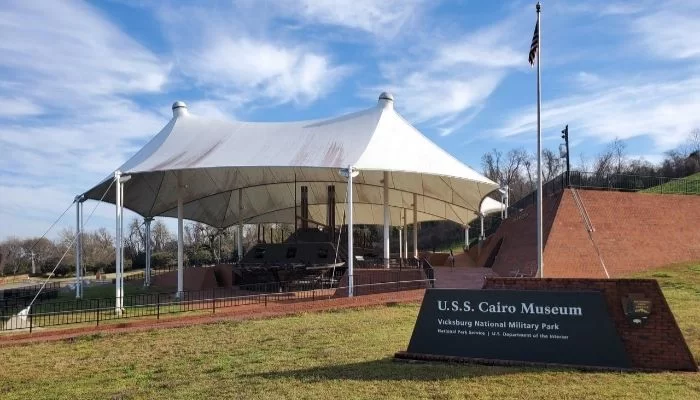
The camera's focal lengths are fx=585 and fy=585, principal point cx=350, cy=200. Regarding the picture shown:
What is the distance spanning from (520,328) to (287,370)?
11.2 ft

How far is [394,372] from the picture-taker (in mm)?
7973

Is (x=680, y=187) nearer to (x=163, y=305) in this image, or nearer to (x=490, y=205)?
(x=490, y=205)

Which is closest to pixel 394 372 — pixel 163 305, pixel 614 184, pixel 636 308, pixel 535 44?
pixel 636 308

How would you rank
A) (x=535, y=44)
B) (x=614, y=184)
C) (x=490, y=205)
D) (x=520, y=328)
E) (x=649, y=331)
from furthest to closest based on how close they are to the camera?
(x=490, y=205) → (x=614, y=184) → (x=535, y=44) → (x=520, y=328) → (x=649, y=331)

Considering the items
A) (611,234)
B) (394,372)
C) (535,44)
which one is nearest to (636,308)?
(394,372)

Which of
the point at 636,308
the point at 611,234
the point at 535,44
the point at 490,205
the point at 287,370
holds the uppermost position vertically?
the point at 535,44

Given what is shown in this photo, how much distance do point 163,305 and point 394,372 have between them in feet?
43.3

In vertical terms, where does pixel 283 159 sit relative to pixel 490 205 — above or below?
above

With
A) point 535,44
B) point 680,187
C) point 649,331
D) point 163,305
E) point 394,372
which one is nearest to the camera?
point 649,331

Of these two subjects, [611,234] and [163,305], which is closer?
[163,305]

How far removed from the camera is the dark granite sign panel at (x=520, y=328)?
7.68 meters

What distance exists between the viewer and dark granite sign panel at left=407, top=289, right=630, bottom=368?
7680 millimetres

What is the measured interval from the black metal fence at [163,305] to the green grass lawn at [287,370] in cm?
318

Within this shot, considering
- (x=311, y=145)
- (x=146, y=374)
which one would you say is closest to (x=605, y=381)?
(x=146, y=374)
